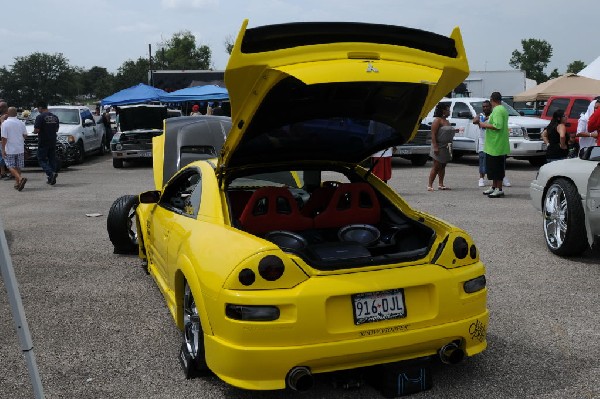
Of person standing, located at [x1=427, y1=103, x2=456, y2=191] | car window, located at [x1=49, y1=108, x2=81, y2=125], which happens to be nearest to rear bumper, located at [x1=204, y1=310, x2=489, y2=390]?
person standing, located at [x1=427, y1=103, x2=456, y2=191]

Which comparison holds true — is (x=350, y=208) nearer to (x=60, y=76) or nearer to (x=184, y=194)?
(x=184, y=194)

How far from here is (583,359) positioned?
4039mm

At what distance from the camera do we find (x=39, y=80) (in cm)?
8694

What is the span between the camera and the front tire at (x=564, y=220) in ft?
21.0

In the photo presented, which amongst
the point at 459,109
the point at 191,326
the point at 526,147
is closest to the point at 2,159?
the point at 459,109

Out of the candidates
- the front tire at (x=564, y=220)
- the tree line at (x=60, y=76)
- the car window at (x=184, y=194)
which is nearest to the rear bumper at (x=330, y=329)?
the car window at (x=184, y=194)

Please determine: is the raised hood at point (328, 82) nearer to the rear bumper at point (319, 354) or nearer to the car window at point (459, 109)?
the rear bumper at point (319, 354)

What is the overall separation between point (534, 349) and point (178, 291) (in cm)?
241

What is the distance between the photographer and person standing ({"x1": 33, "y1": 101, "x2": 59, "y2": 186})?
1411 cm

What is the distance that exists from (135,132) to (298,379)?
15.6 m

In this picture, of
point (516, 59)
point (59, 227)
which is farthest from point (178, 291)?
point (516, 59)

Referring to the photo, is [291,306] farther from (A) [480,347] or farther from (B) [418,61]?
(B) [418,61]

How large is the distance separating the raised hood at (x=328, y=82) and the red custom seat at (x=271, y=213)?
1.14 ft

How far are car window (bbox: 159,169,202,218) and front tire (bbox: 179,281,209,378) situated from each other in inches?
26.4
